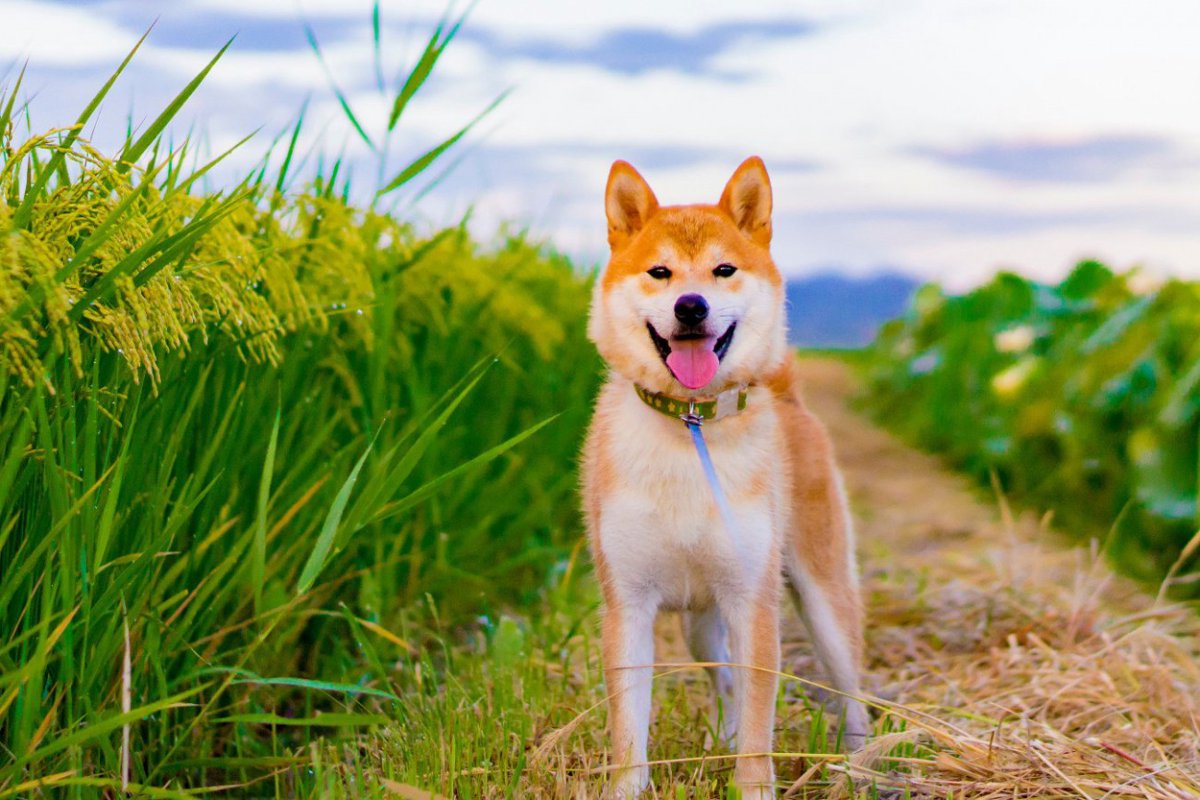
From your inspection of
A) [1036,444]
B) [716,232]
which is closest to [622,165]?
[716,232]

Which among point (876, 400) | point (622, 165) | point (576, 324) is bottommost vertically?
point (876, 400)

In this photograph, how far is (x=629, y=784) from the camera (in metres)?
2.53

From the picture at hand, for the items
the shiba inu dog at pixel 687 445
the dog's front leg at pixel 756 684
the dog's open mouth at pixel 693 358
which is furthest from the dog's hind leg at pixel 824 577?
the dog's open mouth at pixel 693 358

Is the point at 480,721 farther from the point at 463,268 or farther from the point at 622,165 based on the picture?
the point at 463,268

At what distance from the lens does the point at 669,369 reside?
2555mm

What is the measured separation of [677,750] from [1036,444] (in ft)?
15.6

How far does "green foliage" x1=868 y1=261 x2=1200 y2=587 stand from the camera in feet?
16.9

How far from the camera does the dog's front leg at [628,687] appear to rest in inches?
99.5

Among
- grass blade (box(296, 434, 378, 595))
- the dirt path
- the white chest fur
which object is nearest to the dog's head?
the white chest fur

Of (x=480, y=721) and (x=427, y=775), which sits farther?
(x=480, y=721)

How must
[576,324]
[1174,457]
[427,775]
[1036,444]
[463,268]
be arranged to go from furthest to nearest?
[1036,444], [576,324], [1174,457], [463,268], [427,775]

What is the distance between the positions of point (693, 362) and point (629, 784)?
0.95 metres

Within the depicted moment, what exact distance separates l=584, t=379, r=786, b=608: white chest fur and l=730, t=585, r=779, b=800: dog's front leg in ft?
0.21

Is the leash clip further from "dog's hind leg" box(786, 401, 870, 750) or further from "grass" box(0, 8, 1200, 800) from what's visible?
"dog's hind leg" box(786, 401, 870, 750)
